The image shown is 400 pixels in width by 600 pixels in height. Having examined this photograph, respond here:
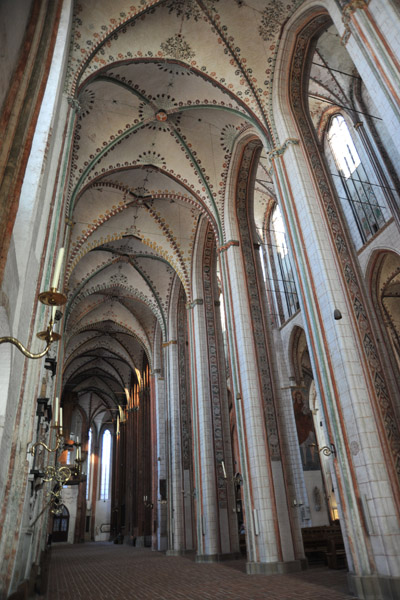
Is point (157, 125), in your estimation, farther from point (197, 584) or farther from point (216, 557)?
point (216, 557)

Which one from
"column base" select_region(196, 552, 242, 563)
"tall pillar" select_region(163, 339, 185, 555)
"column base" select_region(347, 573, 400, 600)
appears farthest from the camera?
"tall pillar" select_region(163, 339, 185, 555)

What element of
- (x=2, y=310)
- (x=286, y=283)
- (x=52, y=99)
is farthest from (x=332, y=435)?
(x=286, y=283)

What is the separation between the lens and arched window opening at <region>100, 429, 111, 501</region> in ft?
120

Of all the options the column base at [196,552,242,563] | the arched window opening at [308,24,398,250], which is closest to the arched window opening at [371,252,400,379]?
the arched window opening at [308,24,398,250]

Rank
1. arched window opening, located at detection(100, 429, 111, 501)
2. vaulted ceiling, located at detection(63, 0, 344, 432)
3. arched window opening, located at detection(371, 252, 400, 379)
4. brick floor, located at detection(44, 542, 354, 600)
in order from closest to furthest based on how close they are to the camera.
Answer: brick floor, located at detection(44, 542, 354, 600)
vaulted ceiling, located at detection(63, 0, 344, 432)
arched window opening, located at detection(371, 252, 400, 379)
arched window opening, located at detection(100, 429, 111, 501)

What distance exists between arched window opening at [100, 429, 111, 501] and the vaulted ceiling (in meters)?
20.7

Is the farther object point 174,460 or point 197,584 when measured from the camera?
point 174,460

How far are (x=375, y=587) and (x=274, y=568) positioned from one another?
138 inches

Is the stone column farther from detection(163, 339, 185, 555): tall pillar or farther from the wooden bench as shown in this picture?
detection(163, 339, 185, 555): tall pillar

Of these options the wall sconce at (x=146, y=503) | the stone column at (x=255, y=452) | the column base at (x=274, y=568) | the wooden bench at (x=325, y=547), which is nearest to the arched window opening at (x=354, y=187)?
the stone column at (x=255, y=452)

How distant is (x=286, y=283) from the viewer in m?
18.5

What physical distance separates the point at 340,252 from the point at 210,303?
7.78 meters

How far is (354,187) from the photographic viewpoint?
14891mm

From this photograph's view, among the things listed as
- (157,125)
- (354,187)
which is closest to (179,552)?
(354,187)
